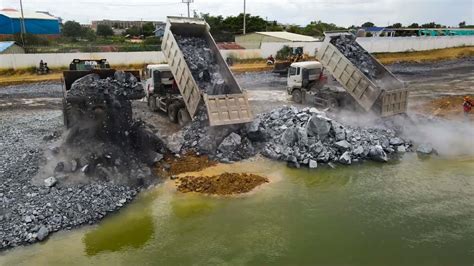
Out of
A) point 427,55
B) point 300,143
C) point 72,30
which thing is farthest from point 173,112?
point 72,30

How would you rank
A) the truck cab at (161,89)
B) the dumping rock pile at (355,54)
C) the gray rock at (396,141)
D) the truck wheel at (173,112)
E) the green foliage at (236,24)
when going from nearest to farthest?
the gray rock at (396,141), the truck wheel at (173,112), the truck cab at (161,89), the dumping rock pile at (355,54), the green foliage at (236,24)

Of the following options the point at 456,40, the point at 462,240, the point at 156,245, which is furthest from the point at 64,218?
the point at 456,40

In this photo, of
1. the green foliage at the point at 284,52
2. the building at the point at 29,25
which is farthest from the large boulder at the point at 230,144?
the building at the point at 29,25

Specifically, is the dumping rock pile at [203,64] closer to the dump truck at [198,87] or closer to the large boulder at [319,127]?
the dump truck at [198,87]

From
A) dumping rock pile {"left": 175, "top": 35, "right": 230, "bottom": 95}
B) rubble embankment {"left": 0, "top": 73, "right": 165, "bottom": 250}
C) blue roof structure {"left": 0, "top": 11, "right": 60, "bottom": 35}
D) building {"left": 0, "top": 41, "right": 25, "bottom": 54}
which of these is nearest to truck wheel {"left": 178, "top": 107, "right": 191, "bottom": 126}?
dumping rock pile {"left": 175, "top": 35, "right": 230, "bottom": 95}

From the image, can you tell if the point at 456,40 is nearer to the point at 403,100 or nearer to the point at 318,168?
the point at 403,100

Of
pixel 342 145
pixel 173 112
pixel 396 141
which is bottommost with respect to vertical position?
pixel 396 141

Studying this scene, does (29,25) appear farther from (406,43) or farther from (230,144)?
(230,144)
